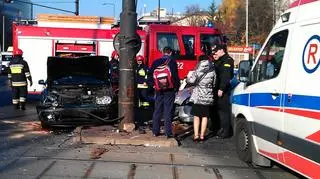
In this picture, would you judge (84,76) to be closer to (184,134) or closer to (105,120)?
(105,120)

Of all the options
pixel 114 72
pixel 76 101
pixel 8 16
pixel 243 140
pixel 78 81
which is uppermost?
pixel 8 16

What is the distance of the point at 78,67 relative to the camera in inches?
563

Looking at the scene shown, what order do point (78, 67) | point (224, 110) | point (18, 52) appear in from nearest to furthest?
point (224, 110)
point (78, 67)
point (18, 52)

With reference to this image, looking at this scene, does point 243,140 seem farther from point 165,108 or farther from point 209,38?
point 209,38

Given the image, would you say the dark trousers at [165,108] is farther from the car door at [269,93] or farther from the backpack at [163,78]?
the car door at [269,93]

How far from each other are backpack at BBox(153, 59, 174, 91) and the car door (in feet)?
6.78

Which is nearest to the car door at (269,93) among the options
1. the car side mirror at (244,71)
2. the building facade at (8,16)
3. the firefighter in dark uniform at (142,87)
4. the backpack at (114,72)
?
the car side mirror at (244,71)

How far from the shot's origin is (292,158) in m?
6.97

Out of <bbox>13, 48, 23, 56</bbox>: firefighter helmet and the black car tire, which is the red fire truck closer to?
<bbox>13, 48, 23, 56</bbox>: firefighter helmet

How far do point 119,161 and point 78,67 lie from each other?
19.5ft

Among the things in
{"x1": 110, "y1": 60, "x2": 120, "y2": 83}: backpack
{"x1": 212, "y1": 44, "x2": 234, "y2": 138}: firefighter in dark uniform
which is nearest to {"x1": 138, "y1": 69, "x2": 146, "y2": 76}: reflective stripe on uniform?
{"x1": 110, "y1": 60, "x2": 120, "y2": 83}: backpack

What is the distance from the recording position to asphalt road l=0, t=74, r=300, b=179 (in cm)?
795

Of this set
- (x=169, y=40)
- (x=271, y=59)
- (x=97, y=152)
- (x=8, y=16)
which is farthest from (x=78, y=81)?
(x=8, y=16)

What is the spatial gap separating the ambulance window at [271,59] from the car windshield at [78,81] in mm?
5329
